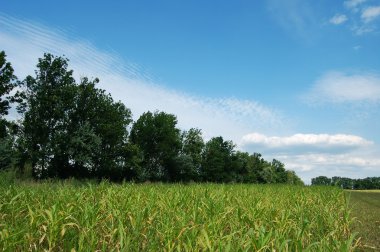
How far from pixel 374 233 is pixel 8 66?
4358 centimetres

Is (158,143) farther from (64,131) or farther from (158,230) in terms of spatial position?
→ (158,230)

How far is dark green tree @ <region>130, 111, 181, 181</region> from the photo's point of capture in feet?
237

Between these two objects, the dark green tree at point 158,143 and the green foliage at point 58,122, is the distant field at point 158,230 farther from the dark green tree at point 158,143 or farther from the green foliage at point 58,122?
the dark green tree at point 158,143

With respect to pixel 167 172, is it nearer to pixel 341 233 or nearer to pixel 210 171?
pixel 210 171

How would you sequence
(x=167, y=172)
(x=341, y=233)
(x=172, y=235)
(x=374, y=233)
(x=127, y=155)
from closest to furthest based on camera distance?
(x=172, y=235) < (x=341, y=233) < (x=374, y=233) < (x=127, y=155) < (x=167, y=172)

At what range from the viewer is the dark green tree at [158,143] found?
72.2 m

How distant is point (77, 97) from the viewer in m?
49.1

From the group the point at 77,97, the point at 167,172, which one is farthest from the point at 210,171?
the point at 77,97

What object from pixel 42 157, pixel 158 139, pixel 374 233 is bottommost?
pixel 374 233

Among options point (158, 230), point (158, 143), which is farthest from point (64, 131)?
point (158, 230)

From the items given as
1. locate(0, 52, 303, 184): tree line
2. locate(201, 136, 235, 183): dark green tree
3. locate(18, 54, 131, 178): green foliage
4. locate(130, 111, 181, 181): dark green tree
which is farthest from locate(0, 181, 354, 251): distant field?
locate(201, 136, 235, 183): dark green tree

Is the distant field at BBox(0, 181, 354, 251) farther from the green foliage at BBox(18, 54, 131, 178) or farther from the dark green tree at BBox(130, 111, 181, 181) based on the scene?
the dark green tree at BBox(130, 111, 181, 181)

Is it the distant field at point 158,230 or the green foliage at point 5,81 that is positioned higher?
the green foliage at point 5,81

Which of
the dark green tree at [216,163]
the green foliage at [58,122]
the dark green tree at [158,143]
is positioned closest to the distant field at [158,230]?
the green foliage at [58,122]
